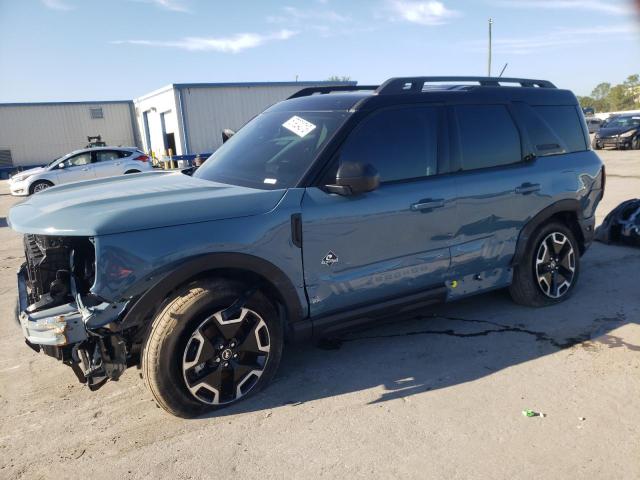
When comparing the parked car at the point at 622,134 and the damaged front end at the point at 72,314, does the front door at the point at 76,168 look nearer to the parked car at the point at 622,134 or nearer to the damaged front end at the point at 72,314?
the damaged front end at the point at 72,314

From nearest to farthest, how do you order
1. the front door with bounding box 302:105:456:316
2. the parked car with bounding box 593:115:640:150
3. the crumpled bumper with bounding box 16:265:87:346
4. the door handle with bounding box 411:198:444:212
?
the crumpled bumper with bounding box 16:265:87:346
the front door with bounding box 302:105:456:316
the door handle with bounding box 411:198:444:212
the parked car with bounding box 593:115:640:150

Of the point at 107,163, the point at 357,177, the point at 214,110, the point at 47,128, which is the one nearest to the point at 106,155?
the point at 107,163

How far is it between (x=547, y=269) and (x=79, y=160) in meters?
16.2

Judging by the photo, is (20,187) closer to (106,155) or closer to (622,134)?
(106,155)

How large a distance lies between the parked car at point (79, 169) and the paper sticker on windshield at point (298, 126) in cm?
1400

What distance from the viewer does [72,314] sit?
9.17 feet

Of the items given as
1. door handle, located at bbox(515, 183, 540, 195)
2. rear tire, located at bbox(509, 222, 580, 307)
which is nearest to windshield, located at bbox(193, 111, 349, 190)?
door handle, located at bbox(515, 183, 540, 195)

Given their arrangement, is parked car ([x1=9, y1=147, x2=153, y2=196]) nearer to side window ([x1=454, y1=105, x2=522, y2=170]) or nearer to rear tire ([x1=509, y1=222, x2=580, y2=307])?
side window ([x1=454, y1=105, x2=522, y2=170])

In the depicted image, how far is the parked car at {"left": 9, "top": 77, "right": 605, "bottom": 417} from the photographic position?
2.85m

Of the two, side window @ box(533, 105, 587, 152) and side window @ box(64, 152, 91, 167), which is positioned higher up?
side window @ box(533, 105, 587, 152)

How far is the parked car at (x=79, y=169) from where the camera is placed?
16578 millimetres

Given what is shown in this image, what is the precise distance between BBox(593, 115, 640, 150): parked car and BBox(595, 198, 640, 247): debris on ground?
61.6 ft

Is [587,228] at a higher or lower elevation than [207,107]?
lower

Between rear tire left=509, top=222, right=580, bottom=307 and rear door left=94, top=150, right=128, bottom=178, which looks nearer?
rear tire left=509, top=222, right=580, bottom=307
